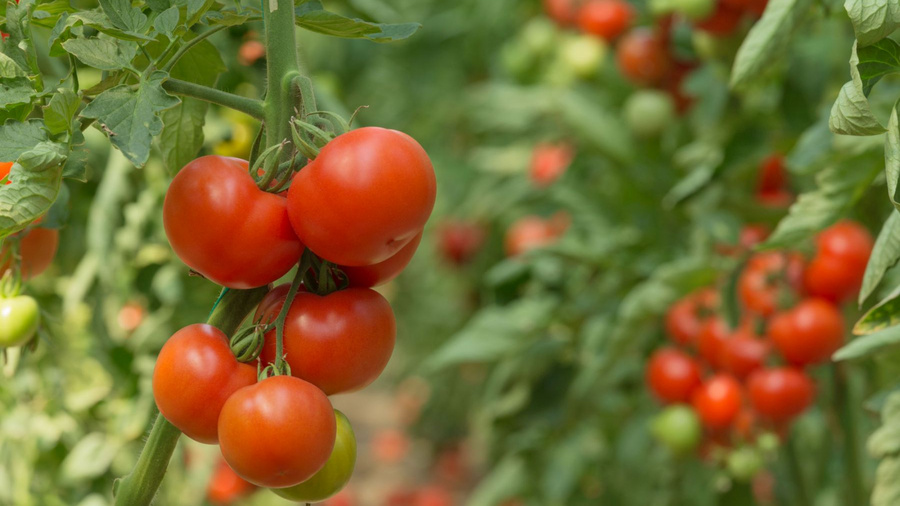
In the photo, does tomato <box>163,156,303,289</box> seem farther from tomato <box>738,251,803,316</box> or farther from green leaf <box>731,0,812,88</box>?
tomato <box>738,251,803,316</box>

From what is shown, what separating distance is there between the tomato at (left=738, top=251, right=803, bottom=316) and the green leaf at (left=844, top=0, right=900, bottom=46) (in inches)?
24.5

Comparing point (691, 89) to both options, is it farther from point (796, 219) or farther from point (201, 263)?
point (201, 263)

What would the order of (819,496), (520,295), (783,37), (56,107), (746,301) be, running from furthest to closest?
(520,295) → (819,496) → (746,301) → (783,37) → (56,107)

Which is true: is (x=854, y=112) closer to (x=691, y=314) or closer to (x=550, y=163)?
(x=691, y=314)

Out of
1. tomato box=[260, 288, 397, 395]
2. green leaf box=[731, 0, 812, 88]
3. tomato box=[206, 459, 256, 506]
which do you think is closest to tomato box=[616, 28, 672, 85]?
green leaf box=[731, 0, 812, 88]

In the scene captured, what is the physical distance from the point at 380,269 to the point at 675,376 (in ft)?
2.58

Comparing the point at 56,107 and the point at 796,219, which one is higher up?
the point at 56,107

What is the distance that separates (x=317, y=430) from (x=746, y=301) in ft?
2.64

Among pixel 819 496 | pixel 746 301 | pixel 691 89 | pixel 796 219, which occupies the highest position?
pixel 796 219

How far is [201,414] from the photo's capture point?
0.44 metres

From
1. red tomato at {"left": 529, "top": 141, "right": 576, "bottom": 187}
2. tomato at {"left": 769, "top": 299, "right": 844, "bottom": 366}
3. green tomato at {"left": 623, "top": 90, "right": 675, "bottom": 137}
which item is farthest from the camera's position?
red tomato at {"left": 529, "top": 141, "right": 576, "bottom": 187}

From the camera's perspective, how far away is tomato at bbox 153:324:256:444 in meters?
0.43

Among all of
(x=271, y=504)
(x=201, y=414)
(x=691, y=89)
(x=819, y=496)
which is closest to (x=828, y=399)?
(x=819, y=496)

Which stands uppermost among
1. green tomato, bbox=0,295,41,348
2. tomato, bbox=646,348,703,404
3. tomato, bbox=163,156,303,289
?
tomato, bbox=163,156,303,289
